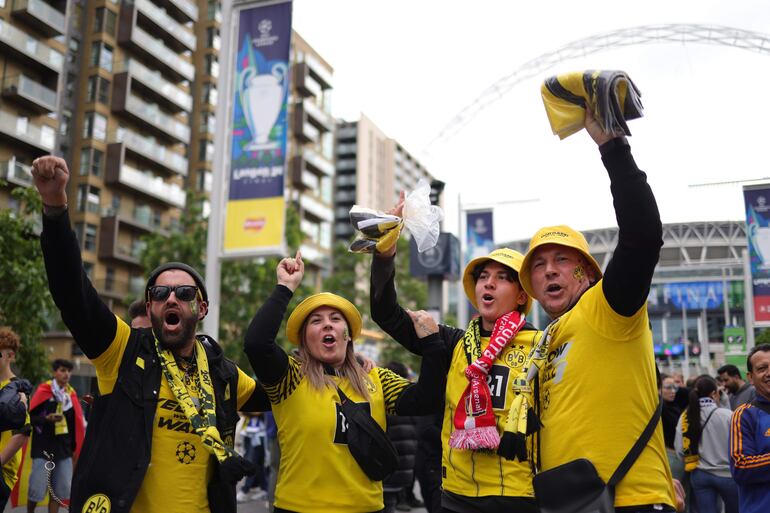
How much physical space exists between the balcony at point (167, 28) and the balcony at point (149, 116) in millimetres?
4886

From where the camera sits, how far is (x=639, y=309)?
2467 mm

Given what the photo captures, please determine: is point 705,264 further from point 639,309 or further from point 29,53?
point 639,309

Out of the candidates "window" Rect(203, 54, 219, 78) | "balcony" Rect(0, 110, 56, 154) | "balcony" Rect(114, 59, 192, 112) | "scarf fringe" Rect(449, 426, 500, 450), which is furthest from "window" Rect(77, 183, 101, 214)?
"scarf fringe" Rect(449, 426, 500, 450)

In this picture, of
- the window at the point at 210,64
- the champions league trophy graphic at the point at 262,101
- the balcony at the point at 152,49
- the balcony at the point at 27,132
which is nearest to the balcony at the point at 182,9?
the balcony at the point at 152,49

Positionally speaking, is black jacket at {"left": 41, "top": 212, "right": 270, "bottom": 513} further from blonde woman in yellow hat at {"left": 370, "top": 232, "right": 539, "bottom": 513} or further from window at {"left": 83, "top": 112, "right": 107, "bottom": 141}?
window at {"left": 83, "top": 112, "right": 107, "bottom": 141}

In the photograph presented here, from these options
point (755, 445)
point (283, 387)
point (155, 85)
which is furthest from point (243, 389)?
point (155, 85)

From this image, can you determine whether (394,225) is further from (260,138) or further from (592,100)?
(260,138)

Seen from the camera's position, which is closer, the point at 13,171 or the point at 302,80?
the point at 13,171

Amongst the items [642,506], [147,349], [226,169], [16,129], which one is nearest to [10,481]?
[147,349]

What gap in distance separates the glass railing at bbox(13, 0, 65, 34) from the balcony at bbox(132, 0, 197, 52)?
590cm

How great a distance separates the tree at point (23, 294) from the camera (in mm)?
13578

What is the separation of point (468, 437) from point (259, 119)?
10.6m

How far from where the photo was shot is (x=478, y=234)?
25.0m

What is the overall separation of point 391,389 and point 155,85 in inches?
1802
